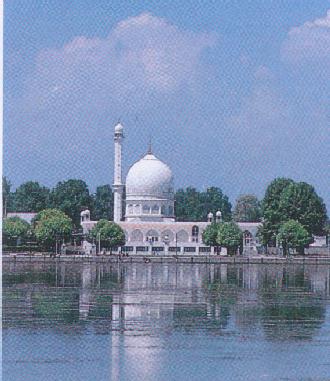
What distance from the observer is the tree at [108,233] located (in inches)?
1637

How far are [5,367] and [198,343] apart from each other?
8.47 ft

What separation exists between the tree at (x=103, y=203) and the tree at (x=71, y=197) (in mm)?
5017

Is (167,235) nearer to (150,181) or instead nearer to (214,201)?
(150,181)

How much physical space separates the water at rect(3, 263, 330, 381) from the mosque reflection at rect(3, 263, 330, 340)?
0.02 m

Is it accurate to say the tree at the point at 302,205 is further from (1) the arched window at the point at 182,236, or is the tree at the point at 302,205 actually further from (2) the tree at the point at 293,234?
(1) the arched window at the point at 182,236

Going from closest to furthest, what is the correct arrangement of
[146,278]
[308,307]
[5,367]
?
1. [5,367]
2. [308,307]
3. [146,278]

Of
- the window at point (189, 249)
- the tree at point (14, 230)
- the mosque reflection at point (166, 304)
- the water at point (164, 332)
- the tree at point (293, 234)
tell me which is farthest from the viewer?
the window at point (189, 249)

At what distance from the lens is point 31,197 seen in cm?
5188

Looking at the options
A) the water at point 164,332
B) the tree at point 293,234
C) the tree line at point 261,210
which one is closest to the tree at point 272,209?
the tree line at point 261,210

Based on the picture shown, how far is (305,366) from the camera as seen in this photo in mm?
10352

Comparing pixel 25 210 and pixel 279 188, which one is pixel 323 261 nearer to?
pixel 279 188

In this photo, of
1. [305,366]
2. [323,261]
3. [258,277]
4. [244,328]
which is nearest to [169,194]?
[323,261]

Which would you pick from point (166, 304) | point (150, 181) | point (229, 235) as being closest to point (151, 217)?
point (150, 181)

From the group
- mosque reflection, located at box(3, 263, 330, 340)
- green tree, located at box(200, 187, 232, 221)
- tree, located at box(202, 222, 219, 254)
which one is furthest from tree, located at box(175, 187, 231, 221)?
mosque reflection, located at box(3, 263, 330, 340)
